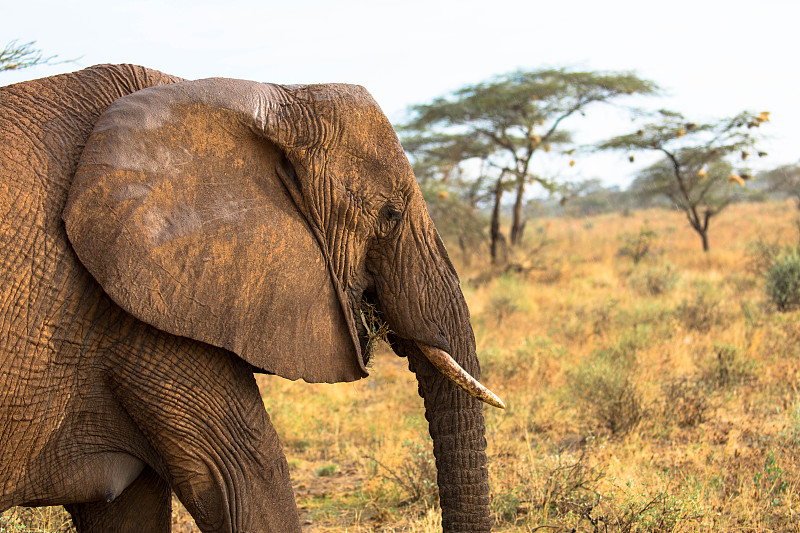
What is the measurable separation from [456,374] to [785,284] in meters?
7.58

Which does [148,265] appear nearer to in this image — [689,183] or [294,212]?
[294,212]

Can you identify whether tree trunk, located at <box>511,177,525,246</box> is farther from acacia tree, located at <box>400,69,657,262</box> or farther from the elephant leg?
the elephant leg

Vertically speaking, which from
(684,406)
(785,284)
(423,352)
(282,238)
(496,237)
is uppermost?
(282,238)

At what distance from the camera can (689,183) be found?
68.6 feet

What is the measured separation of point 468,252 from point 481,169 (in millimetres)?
2891

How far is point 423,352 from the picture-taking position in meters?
2.63

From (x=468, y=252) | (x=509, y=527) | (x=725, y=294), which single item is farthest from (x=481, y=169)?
(x=509, y=527)

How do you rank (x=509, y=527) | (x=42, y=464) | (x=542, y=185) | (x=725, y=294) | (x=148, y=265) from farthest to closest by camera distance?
(x=542, y=185)
(x=725, y=294)
(x=509, y=527)
(x=42, y=464)
(x=148, y=265)

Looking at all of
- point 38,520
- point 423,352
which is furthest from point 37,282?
point 38,520

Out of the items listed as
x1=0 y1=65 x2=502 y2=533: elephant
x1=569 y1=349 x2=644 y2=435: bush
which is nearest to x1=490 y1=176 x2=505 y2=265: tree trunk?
x1=569 y1=349 x2=644 y2=435: bush

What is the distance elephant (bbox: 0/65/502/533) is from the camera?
2.15 meters

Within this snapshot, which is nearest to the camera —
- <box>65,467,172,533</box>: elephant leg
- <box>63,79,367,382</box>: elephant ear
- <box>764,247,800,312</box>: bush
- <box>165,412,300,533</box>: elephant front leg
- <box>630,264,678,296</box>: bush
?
<box>63,79,367,382</box>: elephant ear

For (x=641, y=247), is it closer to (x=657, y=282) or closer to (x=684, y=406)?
(x=657, y=282)

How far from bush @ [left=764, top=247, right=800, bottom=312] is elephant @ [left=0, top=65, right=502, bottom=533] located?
738cm
